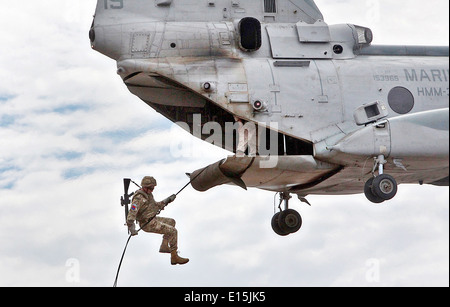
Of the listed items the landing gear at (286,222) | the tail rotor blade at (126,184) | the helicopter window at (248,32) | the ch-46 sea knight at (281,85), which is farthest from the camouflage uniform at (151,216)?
the landing gear at (286,222)

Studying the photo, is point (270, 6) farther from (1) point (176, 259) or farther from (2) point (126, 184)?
(1) point (176, 259)

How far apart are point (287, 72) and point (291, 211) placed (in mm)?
4054

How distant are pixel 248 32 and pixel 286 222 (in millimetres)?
4887

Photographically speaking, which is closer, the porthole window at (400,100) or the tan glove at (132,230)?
the tan glove at (132,230)

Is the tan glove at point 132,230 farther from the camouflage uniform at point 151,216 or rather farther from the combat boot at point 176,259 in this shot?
the combat boot at point 176,259

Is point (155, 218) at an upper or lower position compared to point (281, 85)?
lower

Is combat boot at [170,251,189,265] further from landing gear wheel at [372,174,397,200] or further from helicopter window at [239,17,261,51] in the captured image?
helicopter window at [239,17,261,51]

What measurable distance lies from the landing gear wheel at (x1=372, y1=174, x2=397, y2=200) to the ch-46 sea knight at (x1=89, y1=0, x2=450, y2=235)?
1.0 inches

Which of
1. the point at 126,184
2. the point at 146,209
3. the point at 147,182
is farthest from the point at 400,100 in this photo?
the point at 126,184

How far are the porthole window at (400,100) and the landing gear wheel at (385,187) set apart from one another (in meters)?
1.82

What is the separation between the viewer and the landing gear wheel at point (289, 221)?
2772 centimetres

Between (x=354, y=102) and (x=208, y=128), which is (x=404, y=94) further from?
(x=208, y=128)

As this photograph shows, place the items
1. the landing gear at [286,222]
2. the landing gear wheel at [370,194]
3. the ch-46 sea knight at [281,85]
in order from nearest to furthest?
the landing gear wheel at [370,194] → the ch-46 sea knight at [281,85] → the landing gear at [286,222]

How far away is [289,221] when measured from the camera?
91.0ft
